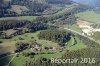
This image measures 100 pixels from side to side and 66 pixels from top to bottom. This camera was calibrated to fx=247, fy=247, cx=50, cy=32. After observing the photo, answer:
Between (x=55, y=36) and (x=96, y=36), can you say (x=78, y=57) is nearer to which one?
(x=55, y=36)

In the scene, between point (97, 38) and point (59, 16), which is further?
point (59, 16)

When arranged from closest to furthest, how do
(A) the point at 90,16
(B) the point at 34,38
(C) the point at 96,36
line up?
(B) the point at 34,38, (C) the point at 96,36, (A) the point at 90,16

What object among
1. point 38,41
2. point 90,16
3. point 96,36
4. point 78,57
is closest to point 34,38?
point 38,41

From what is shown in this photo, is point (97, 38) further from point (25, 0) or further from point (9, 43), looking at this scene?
point (25, 0)

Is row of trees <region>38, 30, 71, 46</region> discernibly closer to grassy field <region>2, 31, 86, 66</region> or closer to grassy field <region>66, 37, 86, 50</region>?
grassy field <region>2, 31, 86, 66</region>

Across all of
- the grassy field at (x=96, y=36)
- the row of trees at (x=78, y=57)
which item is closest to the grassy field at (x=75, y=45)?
the grassy field at (x=96, y=36)

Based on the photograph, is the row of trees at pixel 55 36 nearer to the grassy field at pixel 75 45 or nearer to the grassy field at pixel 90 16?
the grassy field at pixel 75 45

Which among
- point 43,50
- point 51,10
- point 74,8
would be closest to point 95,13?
point 74,8

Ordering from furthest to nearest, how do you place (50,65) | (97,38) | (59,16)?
(59,16) → (97,38) → (50,65)
